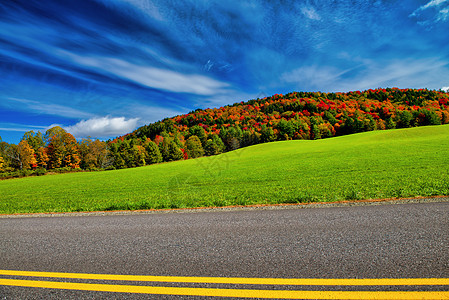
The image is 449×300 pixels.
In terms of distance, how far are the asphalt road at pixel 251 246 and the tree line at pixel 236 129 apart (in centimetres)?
5742

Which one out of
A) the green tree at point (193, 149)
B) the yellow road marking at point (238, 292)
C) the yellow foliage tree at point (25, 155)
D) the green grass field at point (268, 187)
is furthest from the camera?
the green tree at point (193, 149)

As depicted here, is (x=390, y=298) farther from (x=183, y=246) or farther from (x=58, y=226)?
(x=58, y=226)

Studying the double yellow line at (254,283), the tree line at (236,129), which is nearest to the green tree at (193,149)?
the tree line at (236,129)

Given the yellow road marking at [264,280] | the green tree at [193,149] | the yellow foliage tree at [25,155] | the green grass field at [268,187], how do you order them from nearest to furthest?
the yellow road marking at [264,280] → the green grass field at [268,187] → the yellow foliage tree at [25,155] → the green tree at [193,149]

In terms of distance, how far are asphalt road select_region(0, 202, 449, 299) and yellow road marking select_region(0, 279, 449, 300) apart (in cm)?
10

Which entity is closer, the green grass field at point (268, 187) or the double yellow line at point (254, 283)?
the double yellow line at point (254, 283)

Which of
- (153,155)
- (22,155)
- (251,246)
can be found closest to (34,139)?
(22,155)

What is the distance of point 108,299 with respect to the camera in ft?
10.1

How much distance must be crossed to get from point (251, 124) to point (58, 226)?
84.7 m

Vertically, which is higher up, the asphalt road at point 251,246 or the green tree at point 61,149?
the green tree at point 61,149

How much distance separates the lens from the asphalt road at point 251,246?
333 cm

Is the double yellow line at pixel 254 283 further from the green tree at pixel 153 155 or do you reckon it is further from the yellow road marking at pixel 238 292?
the green tree at pixel 153 155

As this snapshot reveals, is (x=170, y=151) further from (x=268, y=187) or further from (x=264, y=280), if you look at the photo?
(x=264, y=280)

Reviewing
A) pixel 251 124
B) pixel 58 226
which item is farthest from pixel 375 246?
pixel 251 124
